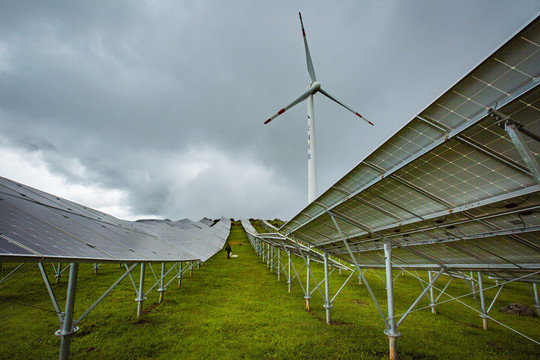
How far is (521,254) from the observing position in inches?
358

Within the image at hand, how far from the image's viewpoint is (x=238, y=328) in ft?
44.4

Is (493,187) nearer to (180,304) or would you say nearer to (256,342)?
(256,342)

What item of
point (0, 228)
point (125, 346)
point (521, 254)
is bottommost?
point (125, 346)

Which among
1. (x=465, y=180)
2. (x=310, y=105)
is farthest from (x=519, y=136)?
(x=310, y=105)

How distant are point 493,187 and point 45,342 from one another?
17.0 metres

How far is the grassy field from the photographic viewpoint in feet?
35.2

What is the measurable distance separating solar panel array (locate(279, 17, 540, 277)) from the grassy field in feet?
16.9

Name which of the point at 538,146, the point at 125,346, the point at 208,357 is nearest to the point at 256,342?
the point at 208,357

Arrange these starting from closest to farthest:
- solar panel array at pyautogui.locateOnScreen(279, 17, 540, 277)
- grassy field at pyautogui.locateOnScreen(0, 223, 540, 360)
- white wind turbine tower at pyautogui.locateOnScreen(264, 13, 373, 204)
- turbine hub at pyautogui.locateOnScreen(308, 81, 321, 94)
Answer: solar panel array at pyautogui.locateOnScreen(279, 17, 540, 277)
grassy field at pyautogui.locateOnScreen(0, 223, 540, 360)
white wind turbine tower at pyautogui.locateOnScreen(264, 13, 373, 204)
turbine hub at pyautogui.locateOnScreen(308, 81, 321, 94)

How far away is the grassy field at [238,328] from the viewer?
10.7 meters

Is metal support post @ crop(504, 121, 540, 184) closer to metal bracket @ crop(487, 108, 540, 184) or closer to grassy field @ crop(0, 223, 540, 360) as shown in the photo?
metal bracket @ crop(487, 108, 540, 184)

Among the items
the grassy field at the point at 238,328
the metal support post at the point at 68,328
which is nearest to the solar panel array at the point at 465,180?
the grassy field at the point at 238,328

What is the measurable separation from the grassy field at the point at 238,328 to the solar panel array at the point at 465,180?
5.15 metres

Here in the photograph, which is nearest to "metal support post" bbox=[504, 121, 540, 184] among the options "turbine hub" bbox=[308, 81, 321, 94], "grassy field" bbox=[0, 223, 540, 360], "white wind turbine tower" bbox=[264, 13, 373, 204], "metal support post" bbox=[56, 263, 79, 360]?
"grassy field" bbox=[0, 223, 540, 360]
